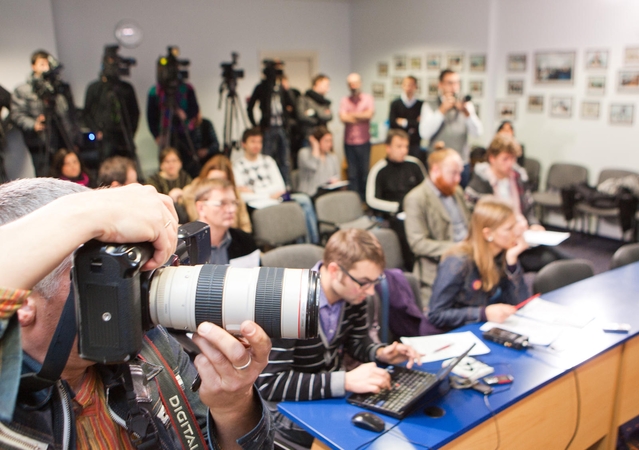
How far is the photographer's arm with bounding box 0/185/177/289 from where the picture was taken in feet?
2.02

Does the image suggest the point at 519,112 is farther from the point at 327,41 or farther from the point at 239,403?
the point at 239,403

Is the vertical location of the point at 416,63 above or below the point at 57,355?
above

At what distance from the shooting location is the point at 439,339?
2201mm

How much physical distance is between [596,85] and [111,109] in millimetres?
4889

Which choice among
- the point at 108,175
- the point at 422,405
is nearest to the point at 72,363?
the point at 422,405

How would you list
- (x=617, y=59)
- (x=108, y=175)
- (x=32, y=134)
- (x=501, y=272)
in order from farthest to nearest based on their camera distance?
(x=617, y=59) < (x=32, y=134) < (x=108, y=175) < (x=501, y=272)

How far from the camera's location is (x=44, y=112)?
14.7 feet

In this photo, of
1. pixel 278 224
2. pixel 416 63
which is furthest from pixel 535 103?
pixel 278 224

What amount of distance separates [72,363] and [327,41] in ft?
26.3

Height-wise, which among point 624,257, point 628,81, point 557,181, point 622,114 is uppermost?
point 628,81

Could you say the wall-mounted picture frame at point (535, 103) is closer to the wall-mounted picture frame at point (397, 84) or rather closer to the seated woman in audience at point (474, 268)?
the wall-mounted picture frame at point (397, 84)

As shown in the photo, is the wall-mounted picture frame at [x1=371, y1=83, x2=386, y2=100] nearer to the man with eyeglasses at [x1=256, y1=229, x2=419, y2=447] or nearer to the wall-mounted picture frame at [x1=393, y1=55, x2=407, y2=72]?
the wall-mounted picture frame at [x1=393, y1=55, x2=407, y2=72]

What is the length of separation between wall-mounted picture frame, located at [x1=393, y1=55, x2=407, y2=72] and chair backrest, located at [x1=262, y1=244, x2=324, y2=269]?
556 cm

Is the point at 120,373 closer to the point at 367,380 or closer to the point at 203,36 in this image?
the point at 367,380
